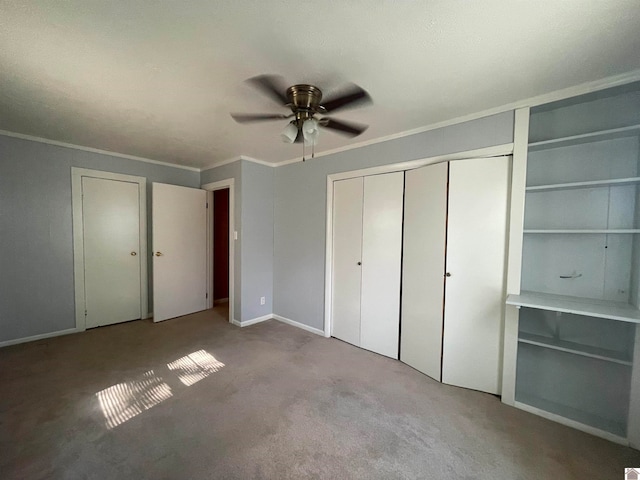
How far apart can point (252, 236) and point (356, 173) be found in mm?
1665

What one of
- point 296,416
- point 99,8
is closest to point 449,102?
point 99,8

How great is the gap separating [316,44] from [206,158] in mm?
2710

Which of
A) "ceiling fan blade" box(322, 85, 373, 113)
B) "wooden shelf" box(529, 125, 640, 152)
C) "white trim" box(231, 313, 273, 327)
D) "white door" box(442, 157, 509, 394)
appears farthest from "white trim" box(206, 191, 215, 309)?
"wooden shelf" box(529, 125, 640, 152)

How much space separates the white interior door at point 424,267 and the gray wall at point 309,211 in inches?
11.3

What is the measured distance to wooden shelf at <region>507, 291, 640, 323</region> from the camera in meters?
1.50

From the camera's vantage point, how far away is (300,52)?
54.4 inches

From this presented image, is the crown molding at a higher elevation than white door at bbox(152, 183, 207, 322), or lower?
higher

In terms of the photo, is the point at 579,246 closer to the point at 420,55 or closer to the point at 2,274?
the point at 420,55

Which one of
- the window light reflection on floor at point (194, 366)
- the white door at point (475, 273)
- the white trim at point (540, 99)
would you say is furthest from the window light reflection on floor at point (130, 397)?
the white trim at point (540, 99)

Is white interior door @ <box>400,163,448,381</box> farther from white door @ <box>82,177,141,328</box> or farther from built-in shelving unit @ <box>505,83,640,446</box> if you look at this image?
white door @ <box>82,177,141,328</box>

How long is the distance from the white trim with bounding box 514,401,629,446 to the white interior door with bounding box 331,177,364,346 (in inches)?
59.5

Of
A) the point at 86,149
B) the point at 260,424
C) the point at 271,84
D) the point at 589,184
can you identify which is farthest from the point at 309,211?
the point at 86,149

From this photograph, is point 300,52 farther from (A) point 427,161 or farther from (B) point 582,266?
(B) point 582,266

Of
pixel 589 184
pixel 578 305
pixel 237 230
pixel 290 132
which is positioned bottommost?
pixel 578 305
